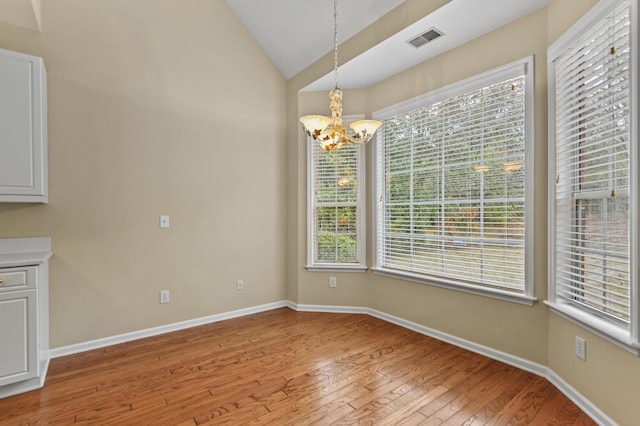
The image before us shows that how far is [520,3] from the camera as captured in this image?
2387mm

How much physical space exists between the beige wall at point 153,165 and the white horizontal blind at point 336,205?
478mm

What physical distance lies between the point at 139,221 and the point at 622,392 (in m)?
3.77

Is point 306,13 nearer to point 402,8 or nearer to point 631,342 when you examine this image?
point 402,8

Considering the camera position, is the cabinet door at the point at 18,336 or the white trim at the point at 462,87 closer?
the cabinet door at the point at 18,336

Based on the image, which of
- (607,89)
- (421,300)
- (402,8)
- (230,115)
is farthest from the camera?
(230,115)

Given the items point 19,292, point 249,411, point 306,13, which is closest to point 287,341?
point 249,411

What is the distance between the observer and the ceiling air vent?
2766 millimetres

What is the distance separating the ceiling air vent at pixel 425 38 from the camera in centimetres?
277

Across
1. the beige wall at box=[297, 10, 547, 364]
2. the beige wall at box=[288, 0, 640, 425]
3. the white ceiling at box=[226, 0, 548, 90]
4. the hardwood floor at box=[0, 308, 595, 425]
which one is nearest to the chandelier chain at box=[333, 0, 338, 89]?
the white ceiling at box=[226, 0, 548, 90]

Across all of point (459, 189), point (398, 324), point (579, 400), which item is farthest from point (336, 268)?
point (579, 400)

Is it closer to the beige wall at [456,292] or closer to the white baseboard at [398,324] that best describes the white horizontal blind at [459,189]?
the beige wall at [456,292]

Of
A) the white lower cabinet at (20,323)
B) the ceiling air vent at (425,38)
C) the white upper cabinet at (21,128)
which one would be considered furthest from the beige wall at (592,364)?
the white upper cabinet at (21,128)

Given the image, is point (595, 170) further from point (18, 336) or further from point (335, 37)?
point (18, 336)

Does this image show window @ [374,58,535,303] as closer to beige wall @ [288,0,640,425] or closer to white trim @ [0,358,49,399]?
beige wall @ [288,0,640,425]
